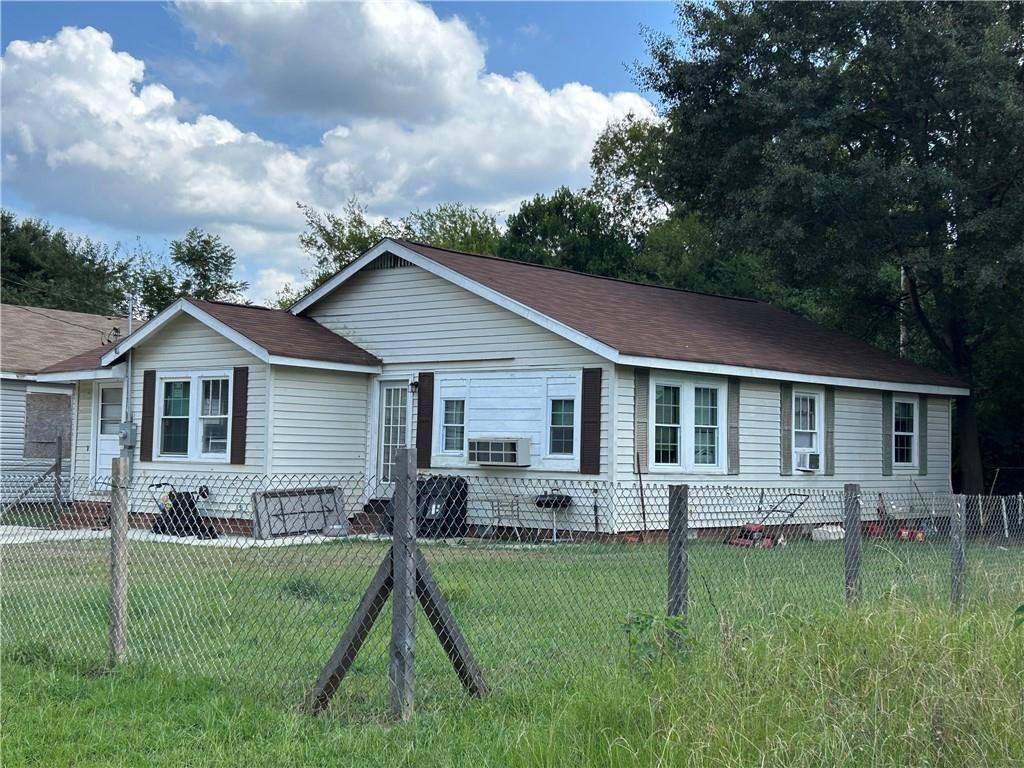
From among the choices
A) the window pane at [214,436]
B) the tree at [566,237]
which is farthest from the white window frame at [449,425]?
the tree at [566,237]

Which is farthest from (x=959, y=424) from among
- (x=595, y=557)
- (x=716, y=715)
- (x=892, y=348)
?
(x=716, y=715)

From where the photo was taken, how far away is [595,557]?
7273 millimetres

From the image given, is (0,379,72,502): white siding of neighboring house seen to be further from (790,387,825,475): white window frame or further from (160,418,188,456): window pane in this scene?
(790,387,825,475): white window frame

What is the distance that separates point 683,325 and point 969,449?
7767 millimetres

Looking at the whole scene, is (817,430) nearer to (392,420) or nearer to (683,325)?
(683,325)

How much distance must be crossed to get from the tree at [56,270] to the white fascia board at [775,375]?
1389 inches

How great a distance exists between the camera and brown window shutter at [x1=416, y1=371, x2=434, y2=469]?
17.8 metres

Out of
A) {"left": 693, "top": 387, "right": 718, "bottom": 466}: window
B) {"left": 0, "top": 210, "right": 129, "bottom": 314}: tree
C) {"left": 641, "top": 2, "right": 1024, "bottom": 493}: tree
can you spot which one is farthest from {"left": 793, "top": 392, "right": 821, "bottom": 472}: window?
{"left": 0, "top": 210, "right": 129, "bottom": 314}: tree

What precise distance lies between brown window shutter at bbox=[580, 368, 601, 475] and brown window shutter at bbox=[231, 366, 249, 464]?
5.42m

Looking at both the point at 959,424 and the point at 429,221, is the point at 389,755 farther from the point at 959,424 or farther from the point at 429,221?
the point at 429,221

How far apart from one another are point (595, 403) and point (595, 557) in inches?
339

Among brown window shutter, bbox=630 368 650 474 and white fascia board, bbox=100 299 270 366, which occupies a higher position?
white fascia board, bbox=100 299 270 366

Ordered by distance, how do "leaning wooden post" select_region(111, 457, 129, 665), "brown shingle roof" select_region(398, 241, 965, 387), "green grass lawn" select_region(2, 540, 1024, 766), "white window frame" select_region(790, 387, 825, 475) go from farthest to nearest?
"white window frame" select_region(790, 387, 825, 475)
"brown shingle roof" select_region(398, 241, 965, 387)
"leaning wooden post" select_region(111, 457, 129, 665)
"green grass lawn" select_region(2, 540, 1024, 766)

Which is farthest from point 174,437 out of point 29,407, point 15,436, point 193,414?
point 29,407
